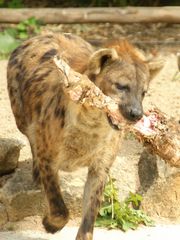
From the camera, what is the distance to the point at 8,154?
21.4 feet

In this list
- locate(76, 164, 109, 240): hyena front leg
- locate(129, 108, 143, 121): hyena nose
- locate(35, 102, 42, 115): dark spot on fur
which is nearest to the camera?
locate(129, 108, 143, 121): hyena nose

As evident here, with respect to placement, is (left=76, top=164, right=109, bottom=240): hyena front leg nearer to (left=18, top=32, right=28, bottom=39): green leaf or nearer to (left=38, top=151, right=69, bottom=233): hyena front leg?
(left=38, top=151, right=69, bottom=233): hyena front leg

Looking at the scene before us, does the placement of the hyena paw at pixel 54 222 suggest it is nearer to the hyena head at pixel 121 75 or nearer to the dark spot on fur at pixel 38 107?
the dark spot on fur at pixel 38 107

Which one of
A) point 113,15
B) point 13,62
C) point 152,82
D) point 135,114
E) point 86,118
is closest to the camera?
point 135,114

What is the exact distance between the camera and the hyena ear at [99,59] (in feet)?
17.0

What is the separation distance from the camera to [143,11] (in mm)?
10469

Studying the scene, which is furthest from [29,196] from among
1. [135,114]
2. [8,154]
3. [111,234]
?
[135,114]

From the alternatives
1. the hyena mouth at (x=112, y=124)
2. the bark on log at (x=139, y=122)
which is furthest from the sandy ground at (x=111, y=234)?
the hyena mouth at (x=112, y=124)

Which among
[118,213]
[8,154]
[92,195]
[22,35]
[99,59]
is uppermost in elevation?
[99,59]

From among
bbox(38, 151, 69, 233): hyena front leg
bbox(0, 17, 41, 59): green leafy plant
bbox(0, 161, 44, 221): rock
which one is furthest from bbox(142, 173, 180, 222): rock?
bbox(0, 17, 41, 59): green leafy plant

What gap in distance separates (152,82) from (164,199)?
9.23 ft

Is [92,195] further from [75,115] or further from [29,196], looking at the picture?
[29,196]

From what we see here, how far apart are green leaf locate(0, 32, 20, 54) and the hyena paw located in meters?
4.42

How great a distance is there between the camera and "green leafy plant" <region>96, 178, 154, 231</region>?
20.9 feet
